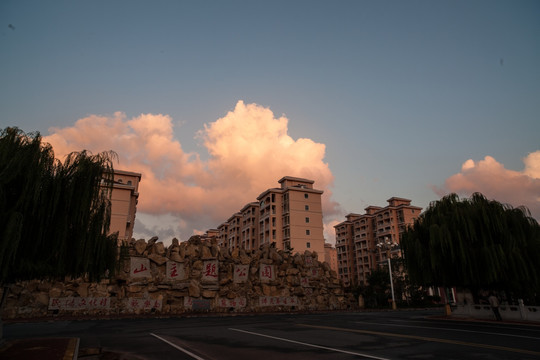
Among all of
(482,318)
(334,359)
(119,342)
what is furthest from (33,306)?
(482,318)

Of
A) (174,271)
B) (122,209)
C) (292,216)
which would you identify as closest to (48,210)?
(174,271)

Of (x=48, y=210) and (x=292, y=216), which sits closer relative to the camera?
(x=48, y=210)

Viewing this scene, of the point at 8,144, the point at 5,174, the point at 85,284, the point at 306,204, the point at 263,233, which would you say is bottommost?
the point at 85,284

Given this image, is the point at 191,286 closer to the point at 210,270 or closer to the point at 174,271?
the point at 174,271

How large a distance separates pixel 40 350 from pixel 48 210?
3.06m

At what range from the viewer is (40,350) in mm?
6977

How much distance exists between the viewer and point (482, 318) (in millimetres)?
15531

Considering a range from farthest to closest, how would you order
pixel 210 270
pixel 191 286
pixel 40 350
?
pixel 210 270 → pixel 191 286 → pixel 40 350

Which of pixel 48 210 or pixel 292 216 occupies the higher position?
pixel 292 216

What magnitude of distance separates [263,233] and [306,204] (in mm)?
11084

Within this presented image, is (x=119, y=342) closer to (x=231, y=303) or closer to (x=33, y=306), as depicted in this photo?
(x=33, y=306)

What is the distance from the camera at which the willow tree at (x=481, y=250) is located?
14547 mm

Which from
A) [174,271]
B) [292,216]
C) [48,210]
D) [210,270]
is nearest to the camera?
[48,210]

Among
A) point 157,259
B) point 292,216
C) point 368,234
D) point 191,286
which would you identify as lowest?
point 191,286
